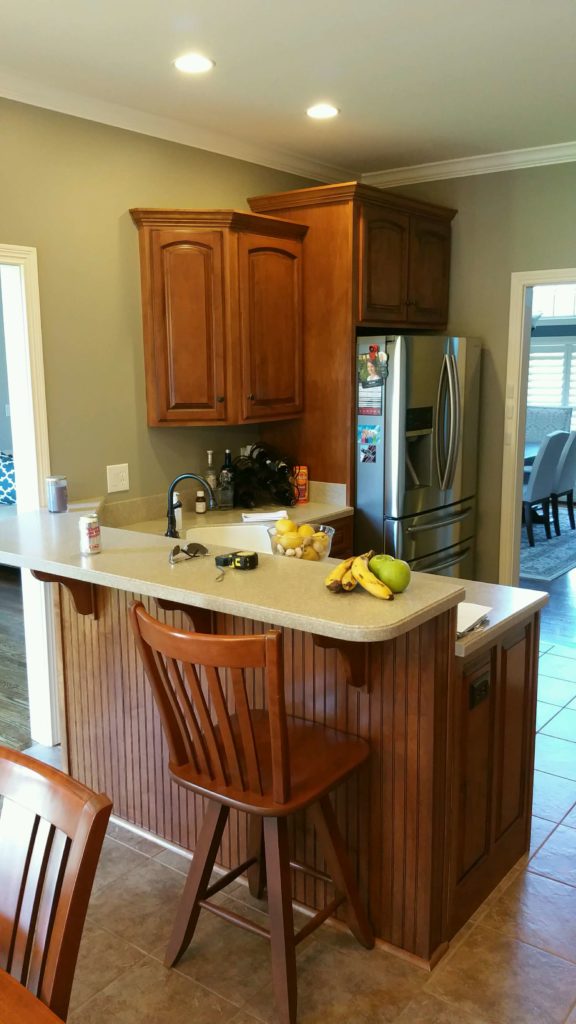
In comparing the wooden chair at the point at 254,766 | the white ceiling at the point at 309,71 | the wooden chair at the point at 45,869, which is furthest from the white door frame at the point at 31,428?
the wooden chair at the point at 45,869

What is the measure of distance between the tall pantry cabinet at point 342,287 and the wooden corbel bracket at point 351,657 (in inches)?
85.3

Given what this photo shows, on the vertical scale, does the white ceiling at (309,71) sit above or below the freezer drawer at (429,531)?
above

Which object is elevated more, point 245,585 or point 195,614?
point 245,585

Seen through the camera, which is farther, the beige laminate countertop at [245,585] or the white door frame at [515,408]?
the white door frame at [515,408]

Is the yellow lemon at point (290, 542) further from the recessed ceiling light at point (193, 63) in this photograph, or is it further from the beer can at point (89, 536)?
the recessed ceiling light at point (193, 63)

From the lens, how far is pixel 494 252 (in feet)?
14.9

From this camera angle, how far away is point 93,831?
43.9 inches

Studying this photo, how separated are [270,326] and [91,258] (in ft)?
3.04

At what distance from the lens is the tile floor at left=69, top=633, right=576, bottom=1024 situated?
80.2 inches

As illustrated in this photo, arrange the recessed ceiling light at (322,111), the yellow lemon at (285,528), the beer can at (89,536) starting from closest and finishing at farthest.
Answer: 1. the beer can at (89,536)
2. the yellow lemon at (285,528)
3. the recessed ceiling light at (322,111)

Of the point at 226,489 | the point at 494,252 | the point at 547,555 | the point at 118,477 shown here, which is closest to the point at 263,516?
the point at 226,489

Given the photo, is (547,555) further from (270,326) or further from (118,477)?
(118,477)

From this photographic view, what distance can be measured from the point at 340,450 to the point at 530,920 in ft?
7.84

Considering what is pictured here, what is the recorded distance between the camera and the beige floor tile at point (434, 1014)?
6.56 feet
